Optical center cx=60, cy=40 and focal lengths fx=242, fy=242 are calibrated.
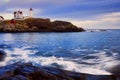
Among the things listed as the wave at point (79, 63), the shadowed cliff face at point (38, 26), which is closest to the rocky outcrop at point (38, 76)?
the wave at point (79, 63)

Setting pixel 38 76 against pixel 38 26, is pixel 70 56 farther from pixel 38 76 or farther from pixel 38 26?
pixel 38 26

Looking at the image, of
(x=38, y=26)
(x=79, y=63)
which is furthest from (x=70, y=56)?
(x=38, y=26)

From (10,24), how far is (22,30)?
9866mm

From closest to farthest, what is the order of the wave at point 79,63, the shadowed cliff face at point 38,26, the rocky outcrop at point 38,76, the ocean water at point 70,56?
the rocky outcrop at point 38,76 → the wave at point 79,63 → the ocean water at point 70,56 → the shadowed cliff face at point 38,26

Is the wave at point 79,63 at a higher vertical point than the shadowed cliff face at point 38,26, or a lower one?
lower

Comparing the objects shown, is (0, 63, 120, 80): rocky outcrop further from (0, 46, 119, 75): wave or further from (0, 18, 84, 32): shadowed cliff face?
(0, 18, 84, 32): shadowed cliff face

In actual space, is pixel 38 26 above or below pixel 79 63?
above

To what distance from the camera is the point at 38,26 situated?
146 meters

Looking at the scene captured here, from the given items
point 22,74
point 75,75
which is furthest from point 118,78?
point 22,74

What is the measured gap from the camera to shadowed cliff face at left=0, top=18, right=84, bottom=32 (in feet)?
456

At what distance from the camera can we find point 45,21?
14850cm

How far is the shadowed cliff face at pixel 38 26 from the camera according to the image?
456ft

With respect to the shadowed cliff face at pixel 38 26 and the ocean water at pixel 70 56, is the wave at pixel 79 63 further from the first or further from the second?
the shadowed cliff face at pixel 38 26

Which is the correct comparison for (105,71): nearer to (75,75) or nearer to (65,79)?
(75,75)
